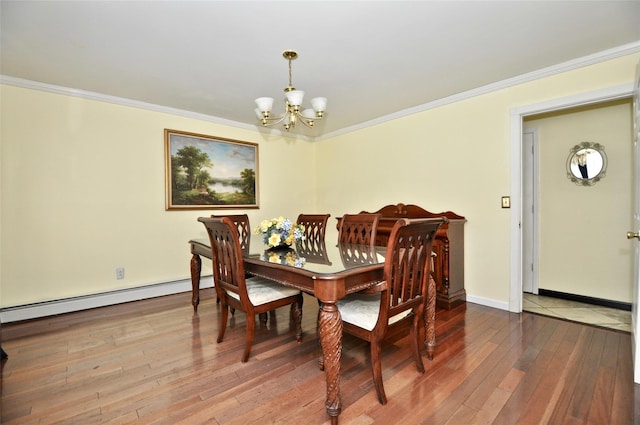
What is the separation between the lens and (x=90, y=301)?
3.14m

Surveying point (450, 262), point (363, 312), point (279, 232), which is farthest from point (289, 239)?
point (450, 262)

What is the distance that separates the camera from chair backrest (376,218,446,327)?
151 centimetres

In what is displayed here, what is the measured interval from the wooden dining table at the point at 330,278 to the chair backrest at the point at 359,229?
11.7 inches

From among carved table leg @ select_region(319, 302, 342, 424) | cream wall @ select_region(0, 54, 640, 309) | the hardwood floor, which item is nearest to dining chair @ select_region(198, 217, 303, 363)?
the hardwood floor

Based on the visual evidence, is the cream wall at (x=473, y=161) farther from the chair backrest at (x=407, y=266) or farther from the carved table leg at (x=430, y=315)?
the chair backrest at (x=407, y=266)

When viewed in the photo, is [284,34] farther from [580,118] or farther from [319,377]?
[580,118]

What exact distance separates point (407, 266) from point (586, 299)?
2986mm

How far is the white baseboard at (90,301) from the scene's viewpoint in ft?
9.15

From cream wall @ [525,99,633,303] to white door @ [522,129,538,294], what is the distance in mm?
57

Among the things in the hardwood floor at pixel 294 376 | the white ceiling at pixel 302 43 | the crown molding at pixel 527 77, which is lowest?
the hardwood floor at pixel 294 376

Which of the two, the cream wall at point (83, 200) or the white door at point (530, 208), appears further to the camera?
the white door at point (530, 208)

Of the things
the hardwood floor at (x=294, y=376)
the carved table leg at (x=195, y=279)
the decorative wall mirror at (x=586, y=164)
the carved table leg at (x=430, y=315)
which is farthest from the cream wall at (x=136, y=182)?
the carved table leg at (x=430, y=315)

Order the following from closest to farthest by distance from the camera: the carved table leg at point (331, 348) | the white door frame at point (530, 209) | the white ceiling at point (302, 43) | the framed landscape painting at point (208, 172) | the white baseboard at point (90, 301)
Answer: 1. the carved table leg at point (331, 348)
2. the white ceiling at point (302, 43)
3. the white baseboard at point (90, 301)
4. the white door frame at point (530, 209)
5. the framed landscape painting at point (208, 172)

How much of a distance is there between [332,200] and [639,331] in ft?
12.1
